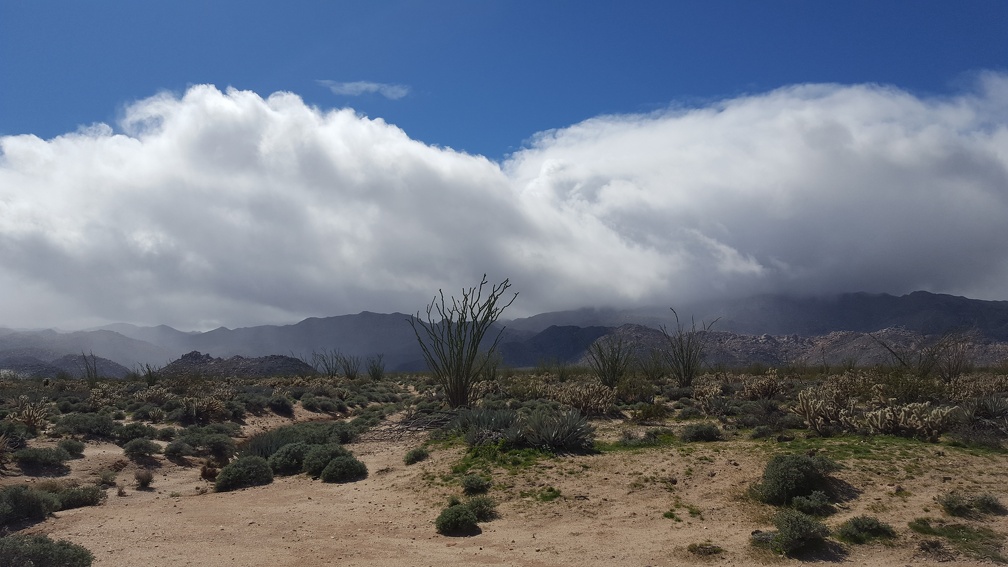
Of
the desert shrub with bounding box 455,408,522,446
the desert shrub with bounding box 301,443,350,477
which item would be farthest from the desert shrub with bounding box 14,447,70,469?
the desert shrub with bounding box 455,408,522,446

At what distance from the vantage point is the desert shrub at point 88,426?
17703mm

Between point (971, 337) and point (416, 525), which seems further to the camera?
point (971, 337)

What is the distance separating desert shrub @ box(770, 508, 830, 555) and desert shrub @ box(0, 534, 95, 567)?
26.3ft

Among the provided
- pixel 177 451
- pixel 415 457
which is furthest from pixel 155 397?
pixel 415 457

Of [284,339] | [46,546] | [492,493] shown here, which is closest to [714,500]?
[492,493]

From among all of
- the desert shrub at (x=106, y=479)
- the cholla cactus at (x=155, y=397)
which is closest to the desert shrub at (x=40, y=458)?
the desert shrub at (x=106, y=479)

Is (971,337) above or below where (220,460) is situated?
above

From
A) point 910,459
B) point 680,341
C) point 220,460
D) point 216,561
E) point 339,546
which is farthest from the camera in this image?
point 680,341

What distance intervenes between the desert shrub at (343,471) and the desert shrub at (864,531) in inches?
338

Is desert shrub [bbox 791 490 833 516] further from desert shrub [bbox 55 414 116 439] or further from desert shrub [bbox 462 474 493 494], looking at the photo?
desert shrub [bbox 55 414 116 439]

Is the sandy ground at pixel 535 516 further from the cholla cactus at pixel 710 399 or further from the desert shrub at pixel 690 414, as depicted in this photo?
the cholla cactus at pixel 710 399

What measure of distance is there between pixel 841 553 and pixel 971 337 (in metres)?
17.2

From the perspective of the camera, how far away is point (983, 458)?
1031cm

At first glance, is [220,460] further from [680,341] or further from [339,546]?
[680,341]
